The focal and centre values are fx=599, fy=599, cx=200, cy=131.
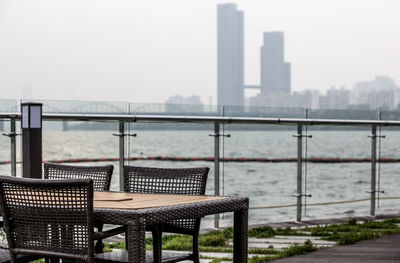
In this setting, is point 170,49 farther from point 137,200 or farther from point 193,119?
point 137,200

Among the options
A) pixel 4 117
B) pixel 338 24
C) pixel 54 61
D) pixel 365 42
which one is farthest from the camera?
pixel 365 42

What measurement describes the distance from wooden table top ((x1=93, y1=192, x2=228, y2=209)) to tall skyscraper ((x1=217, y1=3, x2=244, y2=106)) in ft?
123

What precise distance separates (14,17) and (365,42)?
33671 mm

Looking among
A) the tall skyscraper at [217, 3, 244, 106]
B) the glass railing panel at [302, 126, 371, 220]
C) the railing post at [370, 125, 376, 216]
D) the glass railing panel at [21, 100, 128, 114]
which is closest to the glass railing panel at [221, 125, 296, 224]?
the glass railing panel at [302, 126, 371, 220]

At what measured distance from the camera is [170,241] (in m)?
4.75

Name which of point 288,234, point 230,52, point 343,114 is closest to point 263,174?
point 343,114

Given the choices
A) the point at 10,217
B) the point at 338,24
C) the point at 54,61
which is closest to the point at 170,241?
the point at 10,217

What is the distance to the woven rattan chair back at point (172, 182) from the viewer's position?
117 inches

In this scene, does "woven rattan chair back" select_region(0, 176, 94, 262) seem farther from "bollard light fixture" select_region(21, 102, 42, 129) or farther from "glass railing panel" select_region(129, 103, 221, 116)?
"glass railing panel" select_region(129, 103, 221, 116)

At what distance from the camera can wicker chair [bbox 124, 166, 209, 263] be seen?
294 cm

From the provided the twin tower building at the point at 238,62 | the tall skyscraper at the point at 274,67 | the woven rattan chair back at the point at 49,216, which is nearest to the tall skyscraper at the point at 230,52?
the twin tower building at the point at 238,62

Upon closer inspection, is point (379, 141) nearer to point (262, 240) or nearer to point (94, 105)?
point (262, 240)

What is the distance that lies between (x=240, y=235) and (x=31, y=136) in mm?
1877

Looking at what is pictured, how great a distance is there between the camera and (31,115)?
392cm
